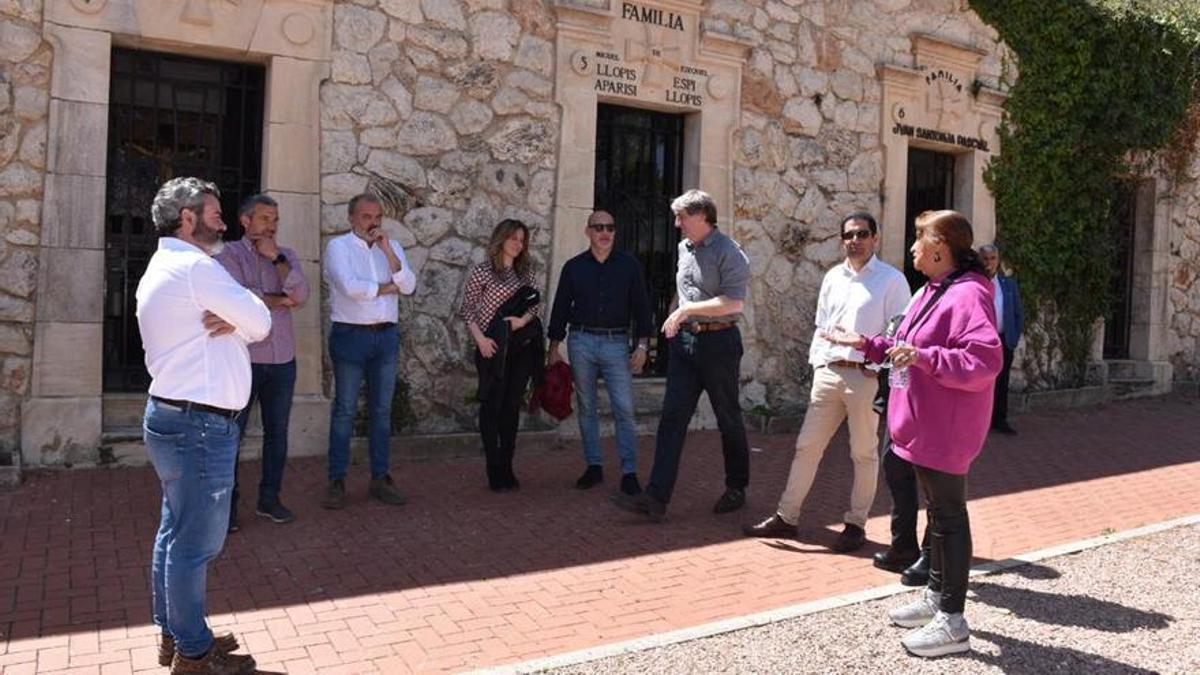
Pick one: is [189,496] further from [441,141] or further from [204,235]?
[441,141]

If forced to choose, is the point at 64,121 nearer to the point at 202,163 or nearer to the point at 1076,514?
the point at 202,163

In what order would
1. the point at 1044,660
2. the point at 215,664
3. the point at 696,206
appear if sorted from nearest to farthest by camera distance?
the point at 215,664 → the point at 1044,660 → the point at 696,206

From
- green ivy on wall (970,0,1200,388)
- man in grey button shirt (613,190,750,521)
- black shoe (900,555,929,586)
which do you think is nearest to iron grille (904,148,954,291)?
green ivy on wall (970,0,1200,388)

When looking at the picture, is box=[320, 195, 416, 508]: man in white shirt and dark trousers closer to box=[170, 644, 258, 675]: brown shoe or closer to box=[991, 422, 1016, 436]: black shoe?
box=[170, 644, 258, 675]: brown shoe

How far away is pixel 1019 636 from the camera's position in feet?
13.5

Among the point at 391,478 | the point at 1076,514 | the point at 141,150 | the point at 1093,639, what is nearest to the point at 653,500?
the point at 391,478

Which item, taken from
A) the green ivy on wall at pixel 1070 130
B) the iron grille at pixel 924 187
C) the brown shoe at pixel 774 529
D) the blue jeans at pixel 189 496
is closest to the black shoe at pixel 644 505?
the brown shoe at pixel 774 529

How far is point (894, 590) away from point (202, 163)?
18.0ft

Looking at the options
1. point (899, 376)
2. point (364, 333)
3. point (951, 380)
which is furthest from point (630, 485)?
point (951, 380)

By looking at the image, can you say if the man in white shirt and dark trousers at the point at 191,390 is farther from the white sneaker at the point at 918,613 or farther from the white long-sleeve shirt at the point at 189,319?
the white sneaker at the point at 918,613

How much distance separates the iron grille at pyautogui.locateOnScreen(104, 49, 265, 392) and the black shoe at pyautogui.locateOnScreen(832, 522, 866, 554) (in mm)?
4703

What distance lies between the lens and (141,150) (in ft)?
22.3

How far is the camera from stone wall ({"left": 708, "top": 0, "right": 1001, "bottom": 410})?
29.8 ft

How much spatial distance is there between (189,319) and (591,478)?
367cm
